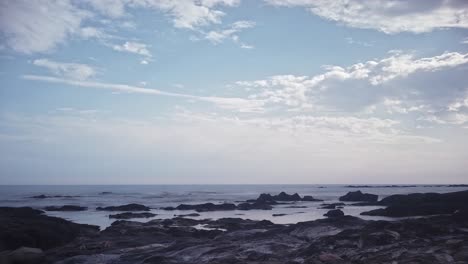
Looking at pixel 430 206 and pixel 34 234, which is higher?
pixel 430 206

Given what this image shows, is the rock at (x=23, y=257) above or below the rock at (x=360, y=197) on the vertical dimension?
below

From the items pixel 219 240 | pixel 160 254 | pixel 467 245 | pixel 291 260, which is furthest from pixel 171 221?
pixel 467 245

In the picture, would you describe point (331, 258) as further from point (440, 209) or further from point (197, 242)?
point (440, 209)

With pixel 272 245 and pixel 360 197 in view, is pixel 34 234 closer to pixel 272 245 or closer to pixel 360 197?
pixel 272 245

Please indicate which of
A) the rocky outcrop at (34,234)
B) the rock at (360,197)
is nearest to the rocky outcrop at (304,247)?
the rocky outcrop at (34,234)

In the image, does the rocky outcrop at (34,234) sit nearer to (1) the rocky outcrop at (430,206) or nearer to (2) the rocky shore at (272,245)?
(2) the rocky shore at (272,245)

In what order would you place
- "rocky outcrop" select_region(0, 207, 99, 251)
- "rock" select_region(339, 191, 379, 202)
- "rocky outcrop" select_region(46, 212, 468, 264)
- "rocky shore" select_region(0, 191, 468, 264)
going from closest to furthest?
"rocky outcrop" select_region(46, 212, 468, 264), "rocky shore" select_region(0, 191, 468, 264), "rocky outcrop" select_region(0, 207, 99, 251), "rock" select_region(339, 191, 379, 202)

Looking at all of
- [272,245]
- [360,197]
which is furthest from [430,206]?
[360,197]

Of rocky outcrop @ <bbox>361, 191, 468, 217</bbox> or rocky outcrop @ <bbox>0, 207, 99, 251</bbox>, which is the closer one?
rocky outcrop @ <bbox>0, 207, 99, 251</bbox>

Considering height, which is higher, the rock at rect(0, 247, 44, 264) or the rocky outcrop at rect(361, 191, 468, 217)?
the rocky outcrop at rect(361, 191, 468, 217)

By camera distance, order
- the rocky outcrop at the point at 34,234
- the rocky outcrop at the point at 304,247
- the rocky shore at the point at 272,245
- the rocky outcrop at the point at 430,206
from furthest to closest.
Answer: the rocky outcrop at the point at 430,206, the rocky outcrop at the point at 34,234, the rocky shore at the point at 272,245, the rocky outcrop at the point at 304,247

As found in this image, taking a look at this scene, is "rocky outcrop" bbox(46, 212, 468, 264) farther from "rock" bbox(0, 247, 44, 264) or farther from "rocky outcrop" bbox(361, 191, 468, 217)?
"rocky outcrop" bbox(361, 191, 468, 217)

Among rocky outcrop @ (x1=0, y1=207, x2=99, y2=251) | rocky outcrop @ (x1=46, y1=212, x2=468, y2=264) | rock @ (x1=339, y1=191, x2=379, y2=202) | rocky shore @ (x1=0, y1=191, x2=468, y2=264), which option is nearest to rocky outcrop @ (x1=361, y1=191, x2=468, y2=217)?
rocky shore @ (x1=0, y1=191, x2=468, y2=264)

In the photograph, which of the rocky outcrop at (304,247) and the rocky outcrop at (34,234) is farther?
the rocky outcrop at (34,234)
